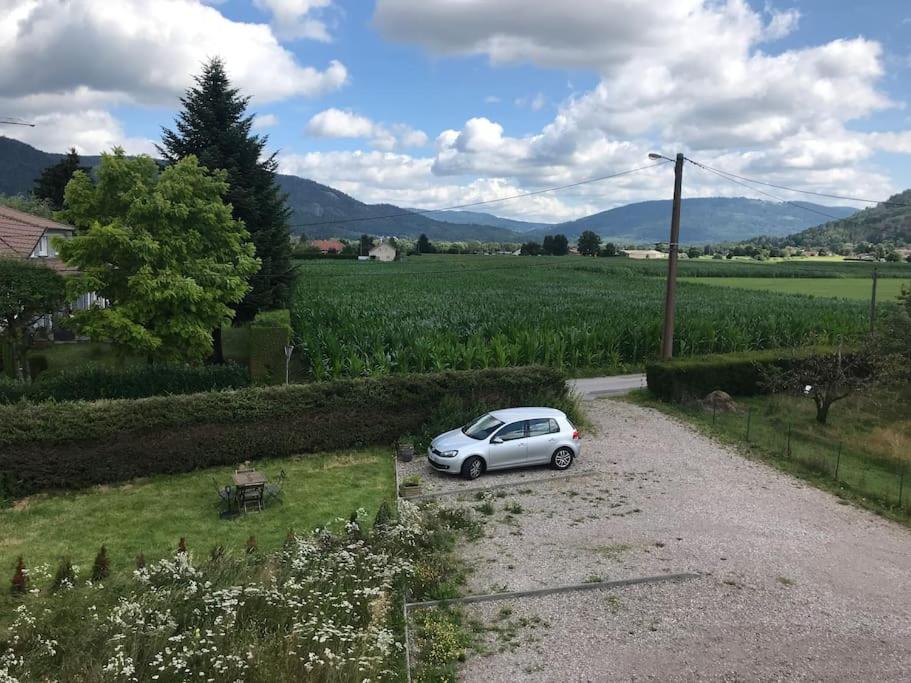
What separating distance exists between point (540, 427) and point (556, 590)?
6522mm

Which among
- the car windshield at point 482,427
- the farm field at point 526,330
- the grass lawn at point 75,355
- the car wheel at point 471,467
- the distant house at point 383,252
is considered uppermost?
the distant house at point 383,252

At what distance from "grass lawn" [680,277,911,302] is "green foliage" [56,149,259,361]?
60488 mm

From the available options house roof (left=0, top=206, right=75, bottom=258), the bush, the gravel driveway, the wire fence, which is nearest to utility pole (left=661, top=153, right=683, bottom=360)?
the wire fence

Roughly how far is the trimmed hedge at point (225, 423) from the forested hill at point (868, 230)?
100 m

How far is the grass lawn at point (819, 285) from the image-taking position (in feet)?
219

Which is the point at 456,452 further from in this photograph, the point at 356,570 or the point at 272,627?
the point at 272,627

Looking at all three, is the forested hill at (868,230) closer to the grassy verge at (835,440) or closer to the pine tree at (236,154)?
the grassy verge at (835,440)

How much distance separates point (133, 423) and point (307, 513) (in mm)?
5334

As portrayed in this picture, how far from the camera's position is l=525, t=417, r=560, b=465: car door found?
1612 cm

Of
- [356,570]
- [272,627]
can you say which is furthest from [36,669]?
[356,570]

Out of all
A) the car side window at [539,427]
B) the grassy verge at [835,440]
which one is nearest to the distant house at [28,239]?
the car side window at [539,427]

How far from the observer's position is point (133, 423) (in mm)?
15359

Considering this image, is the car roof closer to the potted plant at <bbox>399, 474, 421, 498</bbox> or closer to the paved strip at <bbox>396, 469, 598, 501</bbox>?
the paved strip at <bbox>396, 469, 598, 501</bbox>

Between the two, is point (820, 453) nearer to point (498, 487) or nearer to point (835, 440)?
point (835, 440)
